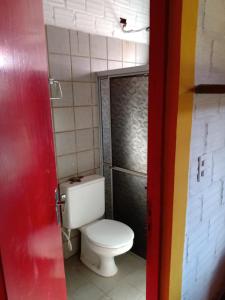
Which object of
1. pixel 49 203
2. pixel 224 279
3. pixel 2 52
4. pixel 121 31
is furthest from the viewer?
pixel 121 31

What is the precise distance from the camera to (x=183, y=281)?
3.86ft

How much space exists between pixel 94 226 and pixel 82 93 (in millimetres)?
1171

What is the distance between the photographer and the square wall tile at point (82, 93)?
202cm

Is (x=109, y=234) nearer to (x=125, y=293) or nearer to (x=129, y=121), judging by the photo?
(x=125, y=293)

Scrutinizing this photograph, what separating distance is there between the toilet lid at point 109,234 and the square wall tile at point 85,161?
506mm

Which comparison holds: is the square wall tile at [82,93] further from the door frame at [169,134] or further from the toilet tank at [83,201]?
the door frame at [169,134]

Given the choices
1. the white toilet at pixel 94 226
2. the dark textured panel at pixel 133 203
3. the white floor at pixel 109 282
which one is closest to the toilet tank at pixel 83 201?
the white toilet at pixel 94 226

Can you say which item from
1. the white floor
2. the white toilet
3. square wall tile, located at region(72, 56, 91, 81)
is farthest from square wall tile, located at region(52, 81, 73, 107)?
the white floor

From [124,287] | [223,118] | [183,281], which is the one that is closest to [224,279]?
[183,281]

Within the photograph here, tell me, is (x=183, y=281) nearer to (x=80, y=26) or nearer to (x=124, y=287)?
(x=124, y=287)

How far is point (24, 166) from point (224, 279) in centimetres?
159

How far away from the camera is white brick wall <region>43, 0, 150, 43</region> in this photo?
1.79 m

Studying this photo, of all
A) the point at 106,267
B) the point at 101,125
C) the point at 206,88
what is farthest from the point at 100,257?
the point at 206,88

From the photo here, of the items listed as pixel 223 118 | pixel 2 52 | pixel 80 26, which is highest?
pixel 80 26
